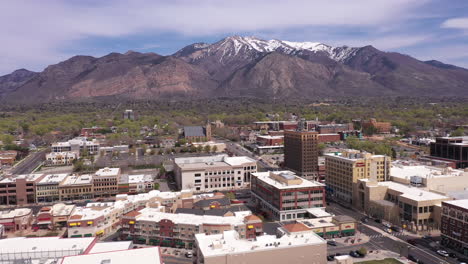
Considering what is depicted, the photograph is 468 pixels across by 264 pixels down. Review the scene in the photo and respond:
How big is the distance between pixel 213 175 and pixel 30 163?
1592 inches

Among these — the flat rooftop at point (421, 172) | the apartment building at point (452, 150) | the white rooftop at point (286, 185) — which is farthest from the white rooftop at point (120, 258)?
the apartment building at point (452, 150)

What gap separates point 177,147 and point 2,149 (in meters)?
36.4

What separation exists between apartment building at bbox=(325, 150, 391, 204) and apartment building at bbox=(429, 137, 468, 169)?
2135cm

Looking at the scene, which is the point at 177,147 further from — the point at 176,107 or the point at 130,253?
the point at 176,107

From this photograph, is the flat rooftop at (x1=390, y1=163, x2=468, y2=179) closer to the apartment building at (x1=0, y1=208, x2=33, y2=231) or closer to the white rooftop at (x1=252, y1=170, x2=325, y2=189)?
the white rooftop at (x1=252, y1=170, x2=325, y2=189)

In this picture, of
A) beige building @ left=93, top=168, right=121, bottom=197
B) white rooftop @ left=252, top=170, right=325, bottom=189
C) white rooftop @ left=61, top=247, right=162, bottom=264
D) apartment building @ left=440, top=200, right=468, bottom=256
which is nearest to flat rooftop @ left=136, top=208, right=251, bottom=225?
white rooftop @ left=252, top=170, right=325, bottom=189

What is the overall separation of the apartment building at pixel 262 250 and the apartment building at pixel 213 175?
24.0 meters

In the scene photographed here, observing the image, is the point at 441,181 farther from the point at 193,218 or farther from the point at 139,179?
the point at 139,179

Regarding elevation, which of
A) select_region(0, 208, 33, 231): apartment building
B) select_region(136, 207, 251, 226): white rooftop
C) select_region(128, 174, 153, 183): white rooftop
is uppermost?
select_region(128, 174, 153, 183): white rooftop

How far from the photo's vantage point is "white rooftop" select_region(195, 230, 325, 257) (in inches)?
977

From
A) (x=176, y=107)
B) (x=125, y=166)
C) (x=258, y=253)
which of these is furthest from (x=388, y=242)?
(x=176, y=107)

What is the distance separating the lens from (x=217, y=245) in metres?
25.3

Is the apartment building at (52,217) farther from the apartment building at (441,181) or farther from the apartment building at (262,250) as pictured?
the apartment building at (441,181)

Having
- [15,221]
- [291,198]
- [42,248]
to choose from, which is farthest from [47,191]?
[291,198]
